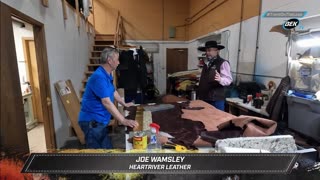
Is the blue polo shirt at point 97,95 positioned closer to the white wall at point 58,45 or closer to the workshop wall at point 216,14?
the white wall at point 58,45

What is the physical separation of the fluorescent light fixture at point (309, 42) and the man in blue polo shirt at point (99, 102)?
1.39 metres

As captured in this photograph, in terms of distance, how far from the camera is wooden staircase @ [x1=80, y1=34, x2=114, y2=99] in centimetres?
343

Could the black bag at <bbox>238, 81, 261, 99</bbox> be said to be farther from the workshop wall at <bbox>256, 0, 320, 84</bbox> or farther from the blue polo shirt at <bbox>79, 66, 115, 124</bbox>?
the blue polo shirt at <bbox>79, 66, 115, 124</bbox>

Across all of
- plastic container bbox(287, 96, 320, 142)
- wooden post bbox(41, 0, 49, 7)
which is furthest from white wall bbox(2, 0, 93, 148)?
plastic container bbox(287, 96, 320, 142)

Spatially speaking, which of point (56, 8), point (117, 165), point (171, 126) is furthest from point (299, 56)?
point (56, 8)

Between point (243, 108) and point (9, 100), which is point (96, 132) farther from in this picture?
point (243, 108)

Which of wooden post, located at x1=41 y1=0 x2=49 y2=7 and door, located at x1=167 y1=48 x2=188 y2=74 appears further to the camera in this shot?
door, located at x1=167 y1=48 x2=188 y2=74

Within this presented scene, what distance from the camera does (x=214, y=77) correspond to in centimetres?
184

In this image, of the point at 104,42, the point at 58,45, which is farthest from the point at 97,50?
the point at 58,45

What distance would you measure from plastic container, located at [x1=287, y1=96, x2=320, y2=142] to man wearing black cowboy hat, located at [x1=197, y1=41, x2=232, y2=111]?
0.56m

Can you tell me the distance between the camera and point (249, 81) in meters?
2.44

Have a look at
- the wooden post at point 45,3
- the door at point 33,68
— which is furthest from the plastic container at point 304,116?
the door at point 33,68

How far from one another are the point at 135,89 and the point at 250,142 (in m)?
3.07

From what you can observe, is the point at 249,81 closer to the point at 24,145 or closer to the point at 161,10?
the point at 24,145
